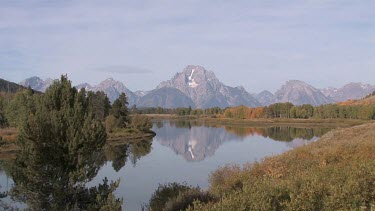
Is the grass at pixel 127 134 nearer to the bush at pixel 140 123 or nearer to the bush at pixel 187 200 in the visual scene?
the bush at pixel 140 123

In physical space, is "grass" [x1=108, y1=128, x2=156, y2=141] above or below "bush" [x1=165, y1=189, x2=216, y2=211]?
below

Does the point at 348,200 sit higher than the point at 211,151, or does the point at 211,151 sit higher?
the point at 348,200

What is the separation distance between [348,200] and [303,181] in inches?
87.2

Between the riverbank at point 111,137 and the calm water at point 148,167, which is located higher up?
the riverbank at point 111,137

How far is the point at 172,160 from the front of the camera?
6194 cm

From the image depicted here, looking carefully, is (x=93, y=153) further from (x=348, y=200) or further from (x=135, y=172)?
(x=135, y=172)

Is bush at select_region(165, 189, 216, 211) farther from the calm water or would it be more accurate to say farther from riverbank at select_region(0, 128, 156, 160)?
riverbank at select_region(0, 128, 156, 160)

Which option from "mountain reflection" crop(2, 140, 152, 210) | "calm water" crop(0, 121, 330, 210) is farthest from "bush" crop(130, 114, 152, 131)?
"mountain reflection" crop(2, 140, 152, 210)

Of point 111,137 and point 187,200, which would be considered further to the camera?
point 111,137

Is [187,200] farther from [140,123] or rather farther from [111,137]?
[140,123]

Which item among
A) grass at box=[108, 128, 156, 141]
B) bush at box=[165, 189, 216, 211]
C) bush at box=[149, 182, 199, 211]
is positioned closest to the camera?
bush at box=[165, 189, 216, 211]

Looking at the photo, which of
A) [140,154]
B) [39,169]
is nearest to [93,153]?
[39,169]

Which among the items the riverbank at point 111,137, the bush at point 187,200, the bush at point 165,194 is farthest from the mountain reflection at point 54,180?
the riverbank at point 111,137

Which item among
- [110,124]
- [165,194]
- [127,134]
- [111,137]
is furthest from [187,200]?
[110,124]
